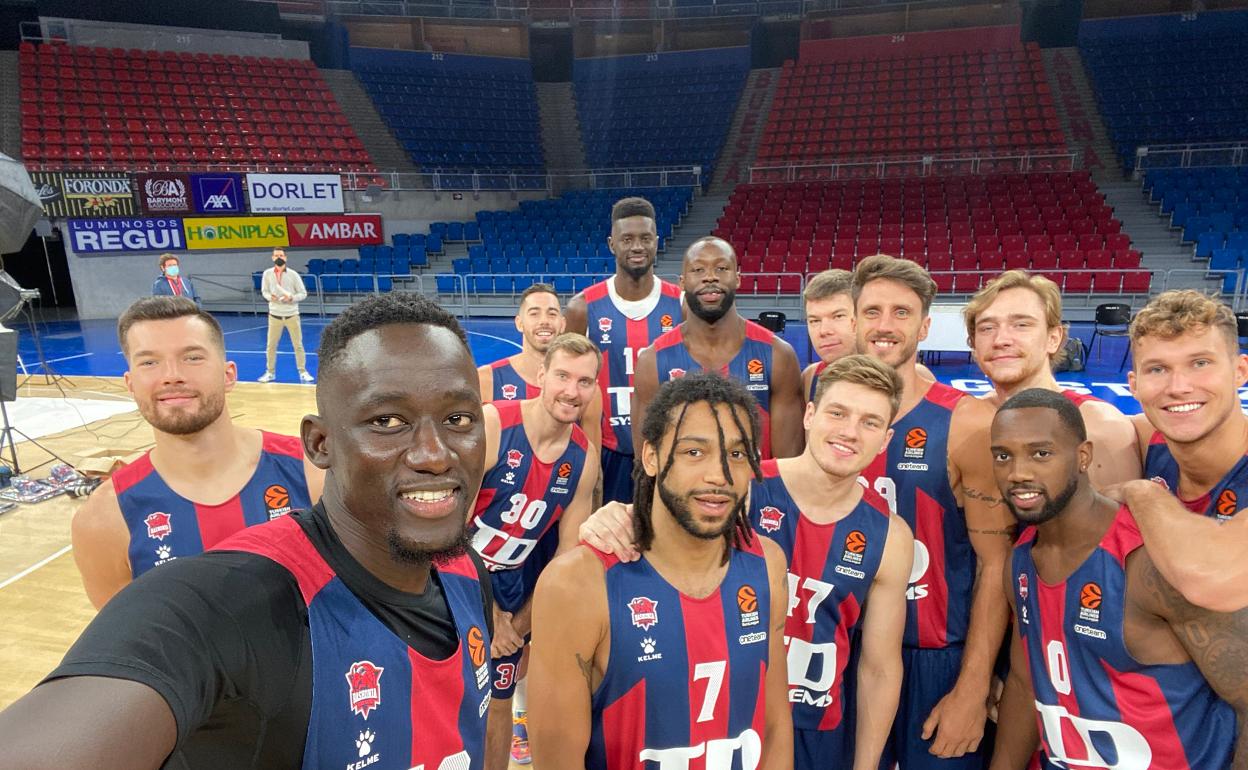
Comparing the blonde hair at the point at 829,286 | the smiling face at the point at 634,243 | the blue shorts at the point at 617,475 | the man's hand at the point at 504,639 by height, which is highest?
the smiling face at the point at 634,243

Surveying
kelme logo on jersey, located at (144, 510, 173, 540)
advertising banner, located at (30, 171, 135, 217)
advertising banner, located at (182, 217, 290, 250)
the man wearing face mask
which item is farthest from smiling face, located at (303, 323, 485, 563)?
advertising banner, located at (182, 217, 290, 250)

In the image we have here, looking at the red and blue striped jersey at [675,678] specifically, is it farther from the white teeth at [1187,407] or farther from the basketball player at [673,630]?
the white teeth at [1187,407]

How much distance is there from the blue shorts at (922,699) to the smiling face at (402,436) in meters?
2.24

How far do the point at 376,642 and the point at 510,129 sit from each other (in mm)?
26090

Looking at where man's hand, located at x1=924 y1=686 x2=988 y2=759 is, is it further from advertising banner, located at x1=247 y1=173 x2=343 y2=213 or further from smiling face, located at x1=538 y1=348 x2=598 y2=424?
advertising banner, located at x1=247 y1=173 x2=343 y2=213

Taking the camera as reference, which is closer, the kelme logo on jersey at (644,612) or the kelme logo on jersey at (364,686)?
the kelme logo on jersey at (364,686)

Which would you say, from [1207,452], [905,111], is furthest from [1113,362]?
[905,111]

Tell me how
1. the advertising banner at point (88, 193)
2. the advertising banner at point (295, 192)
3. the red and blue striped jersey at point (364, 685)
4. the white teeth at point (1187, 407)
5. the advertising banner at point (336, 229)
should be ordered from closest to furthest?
the red and blue striped jersey at point (364, 685) < the white teeth at point (1187, 407) < the advertising banner at point (88, 193) < the advertising banner at point (295, 192) < the advertising banner at point (336, 229)

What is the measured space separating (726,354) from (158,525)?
2806mm

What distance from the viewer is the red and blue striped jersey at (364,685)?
1263 mm

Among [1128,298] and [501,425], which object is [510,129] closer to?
[1128,298]

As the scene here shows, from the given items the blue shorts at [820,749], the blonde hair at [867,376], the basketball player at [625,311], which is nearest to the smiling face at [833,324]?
the blonde hair at [867,376]

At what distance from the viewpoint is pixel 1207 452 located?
7.58 feet

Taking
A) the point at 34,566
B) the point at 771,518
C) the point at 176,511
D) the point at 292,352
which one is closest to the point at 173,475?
the point at 176,511
